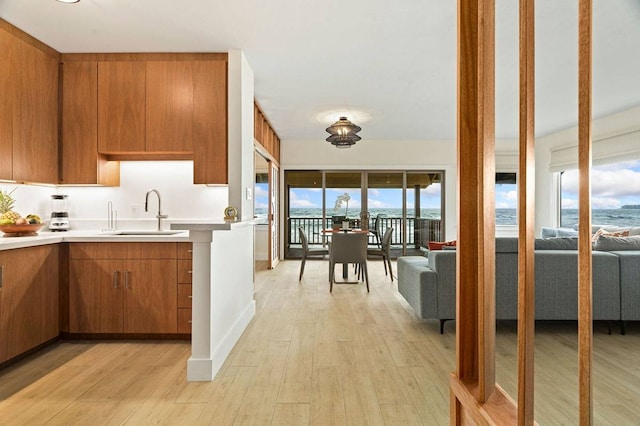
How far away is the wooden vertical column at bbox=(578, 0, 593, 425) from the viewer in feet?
2.03

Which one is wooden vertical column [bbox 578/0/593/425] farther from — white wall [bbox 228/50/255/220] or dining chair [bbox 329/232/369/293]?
dining chair [bbox 329/232/369/293]

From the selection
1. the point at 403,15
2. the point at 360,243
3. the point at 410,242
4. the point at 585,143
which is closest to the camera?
the point at 585,143

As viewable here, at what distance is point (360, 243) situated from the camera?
16.4 ft

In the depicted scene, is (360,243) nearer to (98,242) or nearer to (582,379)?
(98,242)

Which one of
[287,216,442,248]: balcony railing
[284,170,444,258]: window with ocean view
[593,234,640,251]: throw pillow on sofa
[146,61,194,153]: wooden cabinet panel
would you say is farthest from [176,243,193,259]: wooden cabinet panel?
[287,216,442,248]: balcony railing

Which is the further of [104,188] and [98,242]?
[104,188]

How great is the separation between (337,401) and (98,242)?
2308 mm

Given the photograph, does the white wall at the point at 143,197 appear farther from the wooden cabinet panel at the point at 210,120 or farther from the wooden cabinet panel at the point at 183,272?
the wooden cabinet panel at the point at 183,272

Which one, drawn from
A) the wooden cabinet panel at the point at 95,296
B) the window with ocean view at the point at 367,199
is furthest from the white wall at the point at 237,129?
the window with ocean view at the point at 367,199

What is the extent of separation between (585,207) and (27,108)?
3876mm

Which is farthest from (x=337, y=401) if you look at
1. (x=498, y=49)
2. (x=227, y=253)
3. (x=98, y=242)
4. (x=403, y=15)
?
(x=498, y=49)

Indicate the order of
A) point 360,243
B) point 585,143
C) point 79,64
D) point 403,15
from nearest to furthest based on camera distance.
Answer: point 585,143 < point 403,15 < point 79,64 < point 360,243

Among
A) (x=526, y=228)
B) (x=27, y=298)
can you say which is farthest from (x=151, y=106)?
(x=526, y=228)

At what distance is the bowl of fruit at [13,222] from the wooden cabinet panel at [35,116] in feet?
0.72
